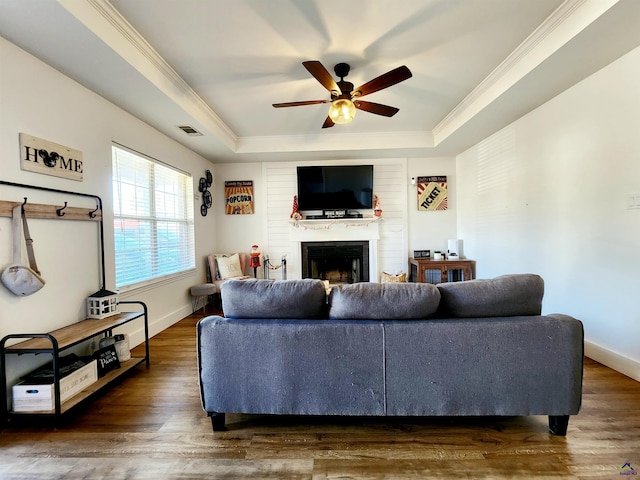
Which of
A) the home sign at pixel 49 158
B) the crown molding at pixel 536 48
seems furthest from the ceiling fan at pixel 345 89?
the home sign at pixel 49 158

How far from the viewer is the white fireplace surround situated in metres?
5.04

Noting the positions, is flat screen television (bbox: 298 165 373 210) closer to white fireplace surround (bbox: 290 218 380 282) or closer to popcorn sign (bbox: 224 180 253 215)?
white fireplace surround (bbox: 290 218 380 282)

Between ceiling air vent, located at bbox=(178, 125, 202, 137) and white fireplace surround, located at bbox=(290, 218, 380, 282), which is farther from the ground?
ceiling air vent, located at bbox=(178, 125, 202, 137)

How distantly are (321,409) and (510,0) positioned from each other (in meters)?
2.77

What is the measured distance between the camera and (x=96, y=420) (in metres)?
1.86

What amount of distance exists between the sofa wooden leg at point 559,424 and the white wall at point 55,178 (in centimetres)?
329

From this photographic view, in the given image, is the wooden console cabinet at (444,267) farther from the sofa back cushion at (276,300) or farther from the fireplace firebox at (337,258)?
the sofa back cushion at (276,300)

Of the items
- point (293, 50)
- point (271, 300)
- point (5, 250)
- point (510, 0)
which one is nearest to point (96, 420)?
point (5, 250)

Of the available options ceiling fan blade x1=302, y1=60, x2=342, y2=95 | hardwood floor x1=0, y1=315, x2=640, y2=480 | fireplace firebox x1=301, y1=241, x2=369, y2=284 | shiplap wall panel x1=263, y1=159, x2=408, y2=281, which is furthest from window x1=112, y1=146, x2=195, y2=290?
ceiling fan blade x1=302, y1=60, x2=342, y2=95

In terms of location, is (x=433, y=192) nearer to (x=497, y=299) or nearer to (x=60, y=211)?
(x=497, y=299)

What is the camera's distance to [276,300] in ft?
5.43

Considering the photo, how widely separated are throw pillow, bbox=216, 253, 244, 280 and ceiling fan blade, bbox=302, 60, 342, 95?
121 inches

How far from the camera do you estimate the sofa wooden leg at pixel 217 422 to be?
1.72 m

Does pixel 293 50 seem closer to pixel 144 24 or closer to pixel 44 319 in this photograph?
pixel 144 24
